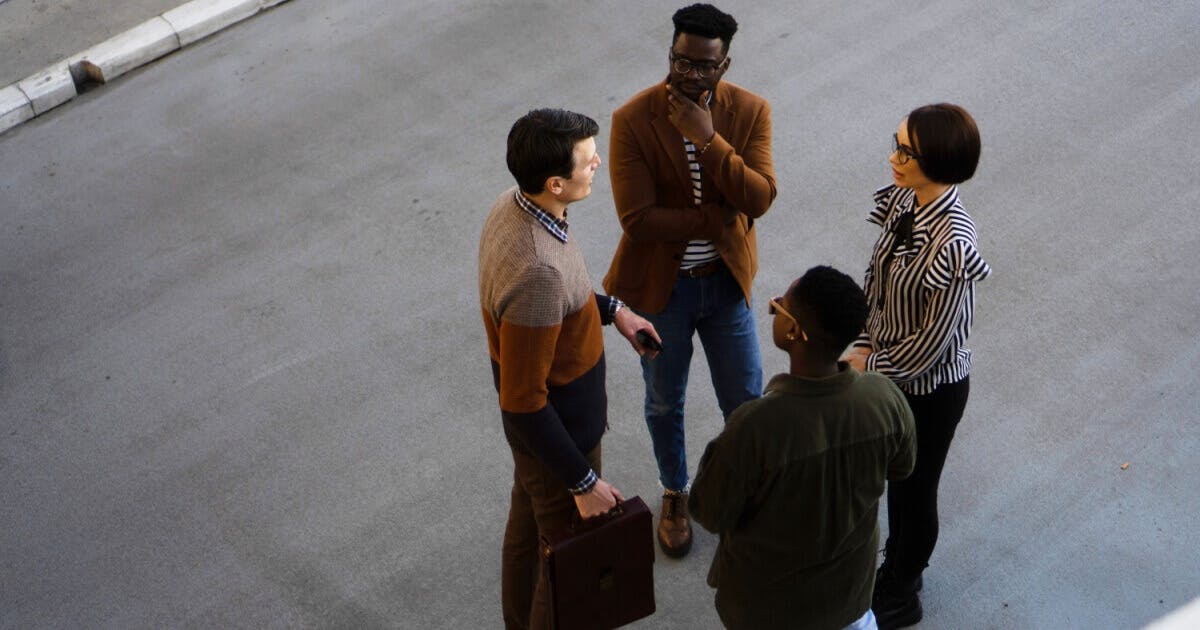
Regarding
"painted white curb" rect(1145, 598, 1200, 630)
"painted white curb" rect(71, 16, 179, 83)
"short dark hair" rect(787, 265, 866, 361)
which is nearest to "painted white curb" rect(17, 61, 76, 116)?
"painted white curb" rect(71, 16, 179, 83)

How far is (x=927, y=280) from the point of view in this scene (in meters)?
3.15

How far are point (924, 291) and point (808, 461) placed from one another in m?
0.73

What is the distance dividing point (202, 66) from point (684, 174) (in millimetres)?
4447

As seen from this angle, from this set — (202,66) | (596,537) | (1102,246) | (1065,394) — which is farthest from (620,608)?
(202,66)

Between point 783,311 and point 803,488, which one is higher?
point 783,311

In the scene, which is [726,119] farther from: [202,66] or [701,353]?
[202,66]

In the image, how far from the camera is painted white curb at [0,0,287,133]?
6793 millimetres

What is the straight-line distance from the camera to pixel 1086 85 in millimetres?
6145

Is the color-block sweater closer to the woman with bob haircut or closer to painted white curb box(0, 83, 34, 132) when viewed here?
the woman with bob haircut

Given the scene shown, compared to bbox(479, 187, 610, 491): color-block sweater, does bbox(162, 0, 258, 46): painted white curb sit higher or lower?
lower

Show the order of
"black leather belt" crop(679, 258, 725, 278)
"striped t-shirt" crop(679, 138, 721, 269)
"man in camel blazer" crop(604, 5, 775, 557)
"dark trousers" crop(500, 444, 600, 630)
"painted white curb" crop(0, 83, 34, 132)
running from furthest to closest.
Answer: "painted white curb" crop(0, 83, 34, 132) → "black leather belt" crop(679, 258, 725, 278) → "striped t-shirt" crop(679, 138, 721, 269) → "man in camel blazer" crop(604, 5, 775, 557) → "dark trousers" crop(500, 444, 600, 630)

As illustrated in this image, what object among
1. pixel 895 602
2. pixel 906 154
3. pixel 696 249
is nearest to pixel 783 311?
pixel 906 154

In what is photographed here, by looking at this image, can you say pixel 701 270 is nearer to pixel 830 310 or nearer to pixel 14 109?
pixel 830 310

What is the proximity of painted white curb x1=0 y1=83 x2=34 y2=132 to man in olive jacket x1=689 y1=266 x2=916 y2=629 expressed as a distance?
5.41m
